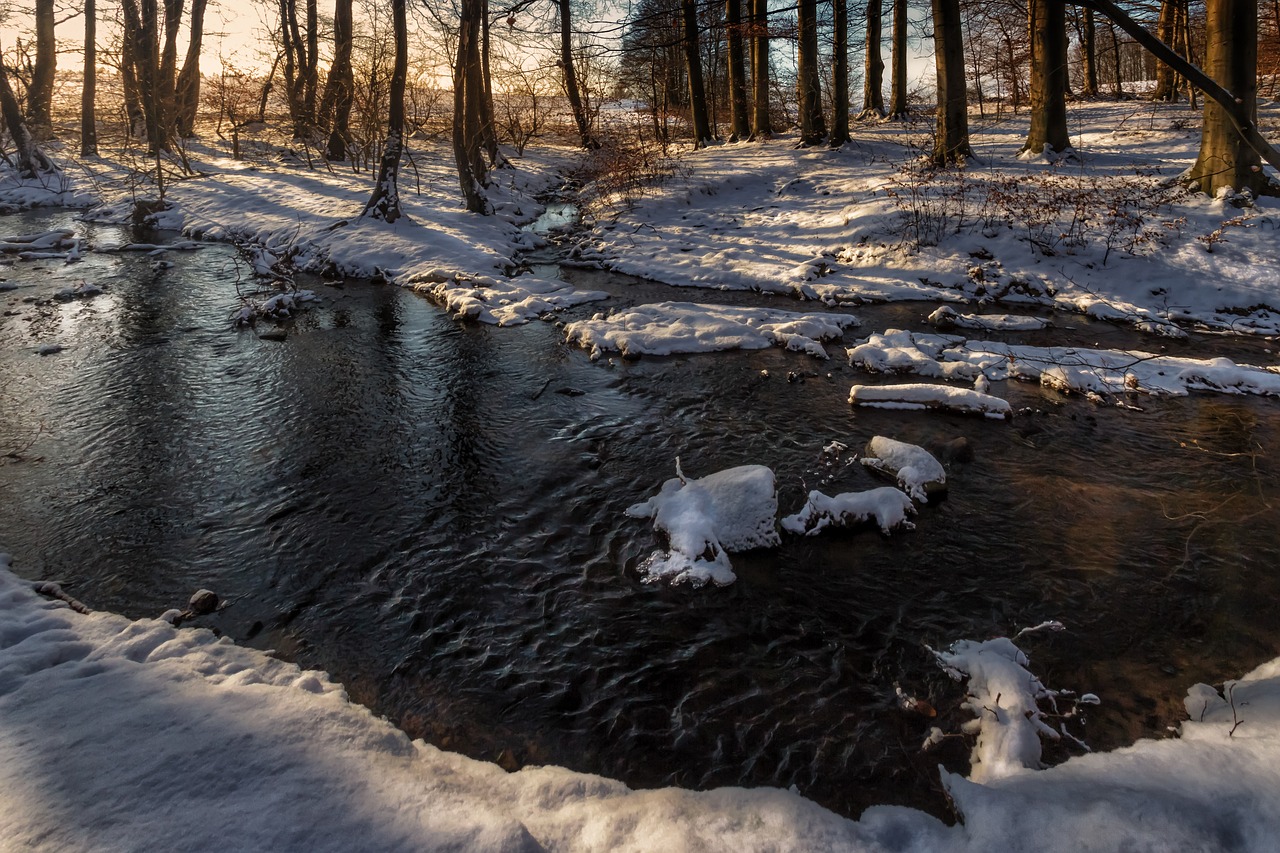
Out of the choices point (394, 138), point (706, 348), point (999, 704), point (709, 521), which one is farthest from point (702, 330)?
point (394, 138)

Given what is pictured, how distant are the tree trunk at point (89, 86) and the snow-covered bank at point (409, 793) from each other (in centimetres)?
2567

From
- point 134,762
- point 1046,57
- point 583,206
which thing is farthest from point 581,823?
point 583,206

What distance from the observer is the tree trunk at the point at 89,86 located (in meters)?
21.3

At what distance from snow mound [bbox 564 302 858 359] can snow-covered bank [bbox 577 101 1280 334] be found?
165 centimetres

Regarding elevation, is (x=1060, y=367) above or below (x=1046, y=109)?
below

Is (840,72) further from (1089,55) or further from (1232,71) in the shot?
(1089,55)

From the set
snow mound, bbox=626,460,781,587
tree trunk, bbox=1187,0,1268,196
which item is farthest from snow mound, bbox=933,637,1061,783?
tree trunk, bbox=1187,0,1268,196

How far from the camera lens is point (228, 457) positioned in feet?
19.4

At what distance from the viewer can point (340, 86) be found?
18.5 metres

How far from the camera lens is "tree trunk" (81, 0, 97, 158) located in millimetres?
21266

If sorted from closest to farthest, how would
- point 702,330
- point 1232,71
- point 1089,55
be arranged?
point 702,330, point 1232,71, point 1089,55

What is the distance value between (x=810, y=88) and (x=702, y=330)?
12603 mm

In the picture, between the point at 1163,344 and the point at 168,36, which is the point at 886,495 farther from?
the point at 168,36

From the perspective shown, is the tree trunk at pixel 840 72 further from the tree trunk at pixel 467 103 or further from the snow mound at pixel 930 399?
the snow mound at pixel 930 399
